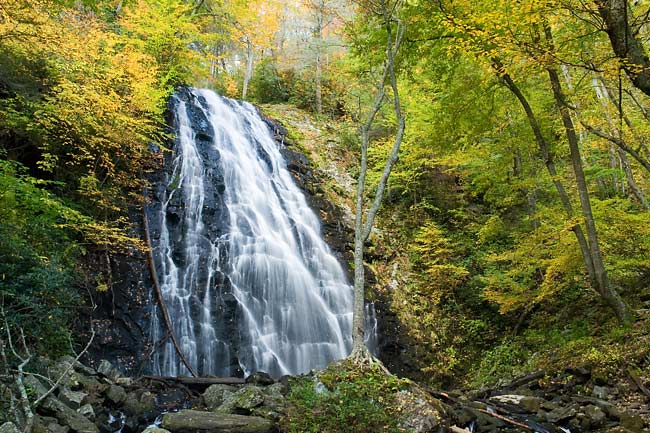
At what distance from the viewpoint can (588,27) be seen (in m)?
7.57

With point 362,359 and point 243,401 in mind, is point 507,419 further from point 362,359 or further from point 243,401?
point 243,401

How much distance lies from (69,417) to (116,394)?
3.79 ft

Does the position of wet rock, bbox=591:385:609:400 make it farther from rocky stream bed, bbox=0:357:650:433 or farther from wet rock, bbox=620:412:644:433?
wet rock, bbox=620:412:644:433

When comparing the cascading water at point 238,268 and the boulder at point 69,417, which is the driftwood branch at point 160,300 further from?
the boulder at point 69,417

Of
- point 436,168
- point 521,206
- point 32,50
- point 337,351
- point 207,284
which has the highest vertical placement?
point 32,50

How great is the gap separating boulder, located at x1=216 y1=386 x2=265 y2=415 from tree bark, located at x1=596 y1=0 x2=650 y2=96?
237 inches

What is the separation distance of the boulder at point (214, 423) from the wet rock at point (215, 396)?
2.12 ft

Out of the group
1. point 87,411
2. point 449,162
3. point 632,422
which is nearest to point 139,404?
point 87,411

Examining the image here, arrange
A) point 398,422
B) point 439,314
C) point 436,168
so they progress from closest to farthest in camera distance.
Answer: point 398,422
point 439,314
point 436,168

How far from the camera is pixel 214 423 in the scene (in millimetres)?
5402

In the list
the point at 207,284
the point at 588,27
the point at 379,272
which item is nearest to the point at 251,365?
the point at 207,284

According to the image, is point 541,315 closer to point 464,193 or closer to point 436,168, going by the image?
point 464,193

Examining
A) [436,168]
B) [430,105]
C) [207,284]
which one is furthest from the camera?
[436,168]

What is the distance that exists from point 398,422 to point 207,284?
5.86m
